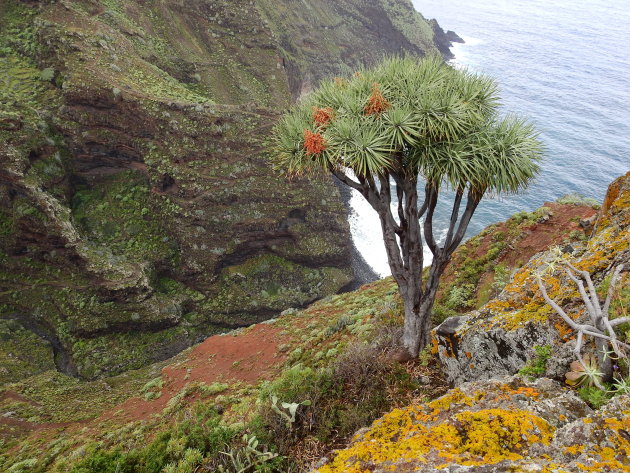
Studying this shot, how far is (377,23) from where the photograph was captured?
4373 inches

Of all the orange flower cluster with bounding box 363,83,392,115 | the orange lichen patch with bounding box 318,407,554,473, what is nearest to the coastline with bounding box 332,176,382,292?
the orange flower cluster with bounding box 363,83,392,115

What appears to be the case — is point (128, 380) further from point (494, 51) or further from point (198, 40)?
point (494, 51)

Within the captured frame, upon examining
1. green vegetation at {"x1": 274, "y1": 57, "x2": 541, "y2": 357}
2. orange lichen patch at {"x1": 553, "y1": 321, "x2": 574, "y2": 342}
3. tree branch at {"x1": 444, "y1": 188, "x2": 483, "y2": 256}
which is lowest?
orange lichen patch at {"x1": 553, "y1": 321, "x2": 574, "y2": 342}

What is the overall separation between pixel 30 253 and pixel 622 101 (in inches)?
4333

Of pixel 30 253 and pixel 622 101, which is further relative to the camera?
pixel 622 101

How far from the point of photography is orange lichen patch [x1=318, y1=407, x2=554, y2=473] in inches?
185

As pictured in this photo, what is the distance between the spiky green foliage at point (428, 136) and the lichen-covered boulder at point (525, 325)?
264 centimetres

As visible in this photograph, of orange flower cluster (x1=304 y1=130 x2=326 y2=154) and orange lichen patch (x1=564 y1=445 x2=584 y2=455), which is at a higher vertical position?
orange flower cluster (x1=304 y1=130 x2=326 y2=154)

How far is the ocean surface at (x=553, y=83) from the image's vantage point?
55.8 meters

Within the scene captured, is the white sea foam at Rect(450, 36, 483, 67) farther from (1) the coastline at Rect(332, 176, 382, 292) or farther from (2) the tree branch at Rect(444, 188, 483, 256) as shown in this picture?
(2) the tree branch at Rect(444, 188, 483, 256)

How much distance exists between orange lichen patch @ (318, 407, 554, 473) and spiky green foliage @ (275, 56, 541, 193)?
5708 millimetres

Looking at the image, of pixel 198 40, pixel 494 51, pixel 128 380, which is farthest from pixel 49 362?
pixel 494 51

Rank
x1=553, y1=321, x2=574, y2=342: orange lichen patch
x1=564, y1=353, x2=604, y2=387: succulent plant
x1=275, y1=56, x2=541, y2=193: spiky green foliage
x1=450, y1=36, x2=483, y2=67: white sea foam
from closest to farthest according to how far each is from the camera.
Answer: x1=564, y1=353, x2=604, y2=387: succulent plant < x1=553, y1=321, x2=574, y2=342: orange lichen patch < x1=275, y1=56, x2=541, y2=193: spiky green foliage < x1=450, y1=36, x2=483, y2=67: white sea foam

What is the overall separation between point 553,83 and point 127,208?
10102 cm
